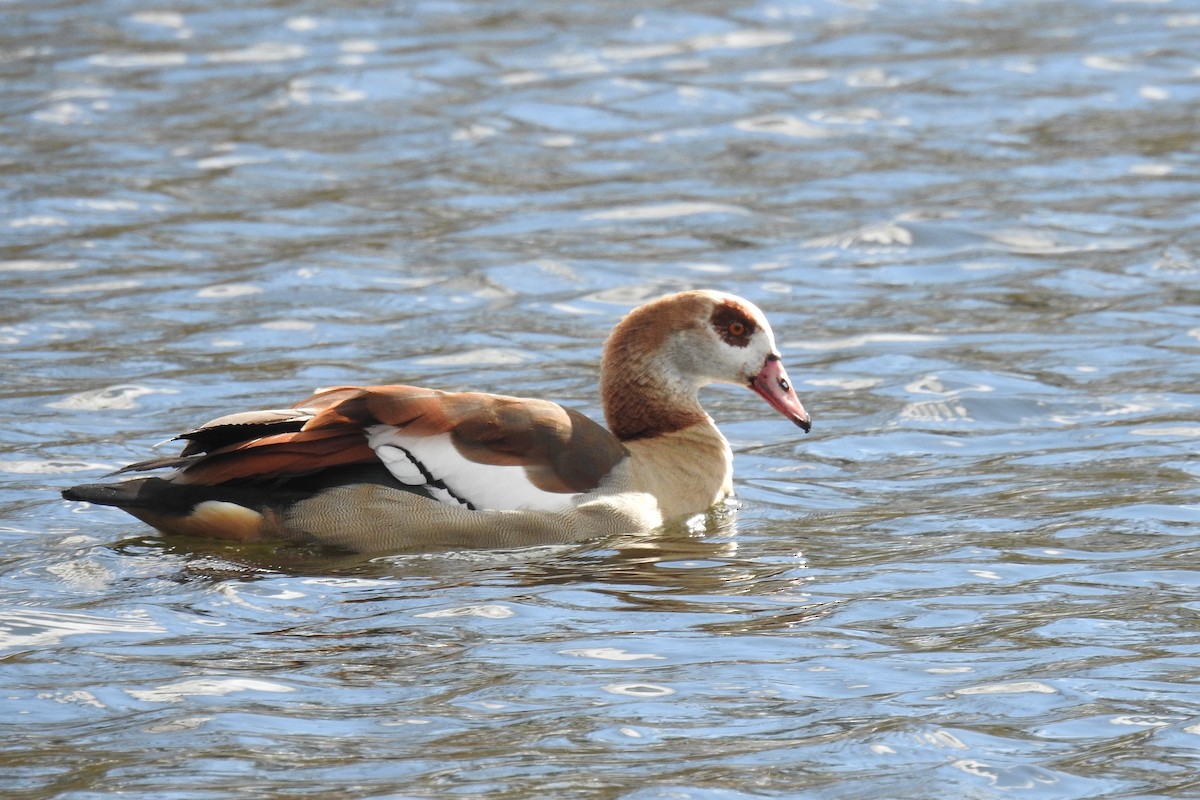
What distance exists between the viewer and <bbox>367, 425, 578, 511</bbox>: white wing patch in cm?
787

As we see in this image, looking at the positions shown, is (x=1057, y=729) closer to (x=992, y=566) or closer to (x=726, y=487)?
(x=992, y=566)

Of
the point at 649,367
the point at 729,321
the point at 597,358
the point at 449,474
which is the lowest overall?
the point at 597,358

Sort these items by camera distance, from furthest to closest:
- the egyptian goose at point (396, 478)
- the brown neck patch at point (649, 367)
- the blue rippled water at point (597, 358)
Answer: the brown neck patch at point (649, 367) → the egyptian goose at point (396, 478) → the blue rippled water at point (597, 358)

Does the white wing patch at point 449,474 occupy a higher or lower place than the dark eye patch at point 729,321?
lower

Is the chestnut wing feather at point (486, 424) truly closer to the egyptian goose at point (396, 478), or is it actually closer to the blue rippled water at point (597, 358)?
the egyptian goose at point (396, 478)

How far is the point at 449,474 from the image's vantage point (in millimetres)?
7895

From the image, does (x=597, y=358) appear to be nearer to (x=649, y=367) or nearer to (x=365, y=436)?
(x=649, y=367)

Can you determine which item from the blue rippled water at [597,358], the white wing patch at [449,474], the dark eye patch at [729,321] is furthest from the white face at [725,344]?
the white wing patch at [449,474]

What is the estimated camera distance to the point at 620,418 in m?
8.86

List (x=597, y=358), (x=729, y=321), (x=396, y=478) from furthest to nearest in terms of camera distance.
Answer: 1. (x=597, y=358)
2. (x=729, y=321)
3. (x=396, y=478)

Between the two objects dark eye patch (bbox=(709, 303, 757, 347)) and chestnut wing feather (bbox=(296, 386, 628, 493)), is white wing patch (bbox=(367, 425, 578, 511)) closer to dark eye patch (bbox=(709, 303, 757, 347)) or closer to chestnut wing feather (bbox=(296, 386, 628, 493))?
chestnut wing feather (bbox=(296, 386, 628, 493))

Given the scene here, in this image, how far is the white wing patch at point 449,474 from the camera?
7867 mm

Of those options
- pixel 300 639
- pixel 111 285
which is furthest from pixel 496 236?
pixel 300 639

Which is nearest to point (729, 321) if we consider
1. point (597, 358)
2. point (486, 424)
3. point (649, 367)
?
point (649, 367)
